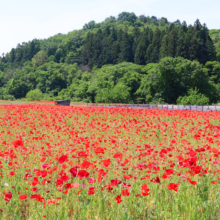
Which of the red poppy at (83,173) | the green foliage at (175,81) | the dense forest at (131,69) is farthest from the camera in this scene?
the dense forest at (131,69)

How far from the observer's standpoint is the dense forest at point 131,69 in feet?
218

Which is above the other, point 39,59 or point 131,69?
point 39,59

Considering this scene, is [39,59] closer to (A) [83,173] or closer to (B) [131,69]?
(B) [131,69]

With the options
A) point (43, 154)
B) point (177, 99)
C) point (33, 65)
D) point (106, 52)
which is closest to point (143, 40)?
point (106, 52)

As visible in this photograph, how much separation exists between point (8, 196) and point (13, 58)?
198 meters

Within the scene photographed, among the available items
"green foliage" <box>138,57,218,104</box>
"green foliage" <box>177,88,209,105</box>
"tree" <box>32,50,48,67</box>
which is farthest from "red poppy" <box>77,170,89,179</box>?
"tree" <box>32,50,48,67</box>

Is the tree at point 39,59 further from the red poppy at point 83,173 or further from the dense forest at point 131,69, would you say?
the red poppy at point 83,173

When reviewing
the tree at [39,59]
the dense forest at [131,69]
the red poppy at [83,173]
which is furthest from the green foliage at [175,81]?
the tree at [39,59]

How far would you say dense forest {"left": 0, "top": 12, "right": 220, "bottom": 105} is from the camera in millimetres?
66438

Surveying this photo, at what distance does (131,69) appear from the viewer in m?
89.5

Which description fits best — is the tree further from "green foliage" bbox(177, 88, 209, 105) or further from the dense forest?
"green foliage" bbox(177, 88, 209, 105)

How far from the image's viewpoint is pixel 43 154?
6.05 metres

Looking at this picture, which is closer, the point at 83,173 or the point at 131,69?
the point at 83,173

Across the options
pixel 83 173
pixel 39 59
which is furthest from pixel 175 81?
pixel 39 59
